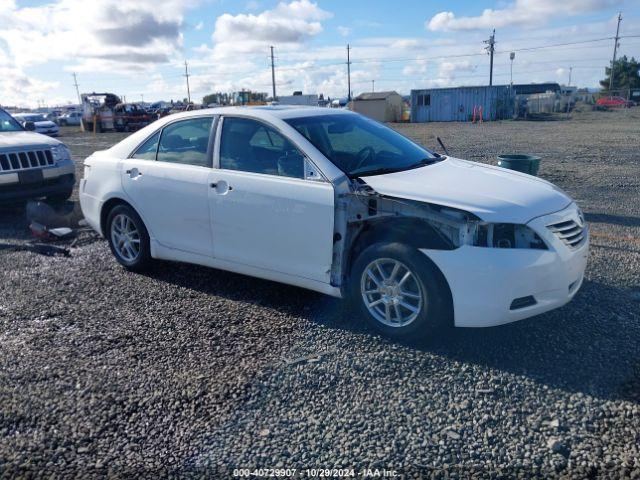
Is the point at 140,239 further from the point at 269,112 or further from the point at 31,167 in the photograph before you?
the point at 31,167

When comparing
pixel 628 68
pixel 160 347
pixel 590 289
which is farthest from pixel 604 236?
pixel 628 68

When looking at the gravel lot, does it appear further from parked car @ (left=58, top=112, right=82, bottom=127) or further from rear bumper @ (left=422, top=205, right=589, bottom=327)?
parked car @ (left=58, top=112, right=82, bottom=127)

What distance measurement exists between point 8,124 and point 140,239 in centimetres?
607

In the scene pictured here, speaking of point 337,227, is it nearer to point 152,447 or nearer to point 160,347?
point 160,347

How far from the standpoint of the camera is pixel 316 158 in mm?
4355

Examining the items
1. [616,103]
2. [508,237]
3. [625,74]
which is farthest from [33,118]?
[625,74]

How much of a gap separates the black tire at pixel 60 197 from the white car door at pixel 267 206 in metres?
5.72

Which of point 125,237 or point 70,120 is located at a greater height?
point 125,237

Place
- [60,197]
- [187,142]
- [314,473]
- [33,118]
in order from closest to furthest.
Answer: [314,473], [187,142], [60,197], [33,118]

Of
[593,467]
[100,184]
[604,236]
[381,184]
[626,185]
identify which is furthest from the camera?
[626,185]

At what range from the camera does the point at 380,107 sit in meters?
46.3

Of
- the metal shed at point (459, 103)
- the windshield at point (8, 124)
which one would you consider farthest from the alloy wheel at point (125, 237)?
the metal shed at point (459, 103)

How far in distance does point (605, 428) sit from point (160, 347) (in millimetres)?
2987

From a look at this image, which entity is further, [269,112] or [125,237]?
[125,237]
